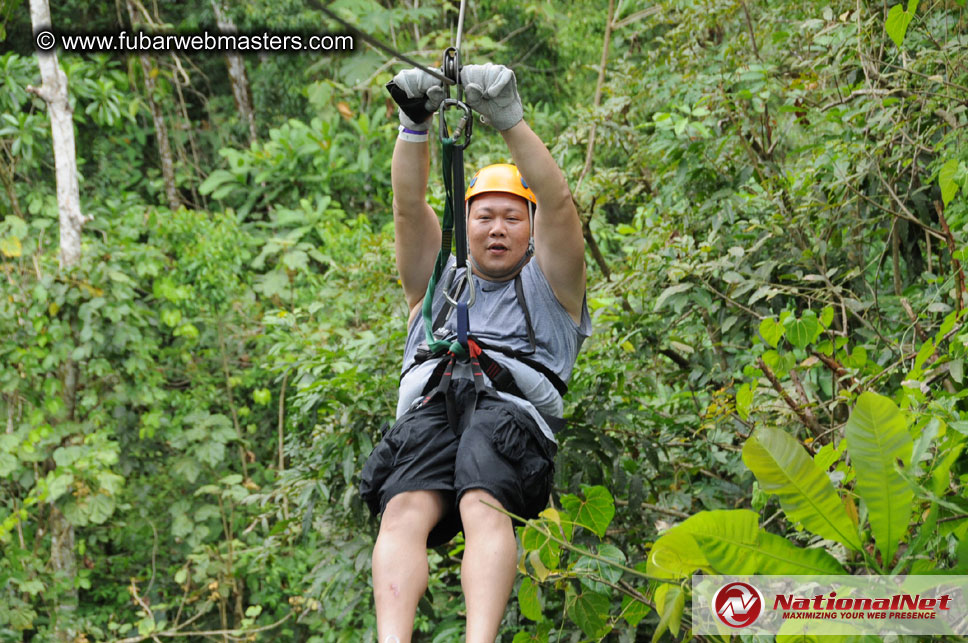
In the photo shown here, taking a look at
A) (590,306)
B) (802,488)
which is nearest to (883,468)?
(802,488)

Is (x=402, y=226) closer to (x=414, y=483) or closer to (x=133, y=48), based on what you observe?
(x=414, y=483)

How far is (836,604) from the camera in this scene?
5.18 ft

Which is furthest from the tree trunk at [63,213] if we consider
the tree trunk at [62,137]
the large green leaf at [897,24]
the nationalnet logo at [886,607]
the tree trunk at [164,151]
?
the nationalnet logo at [886,607]

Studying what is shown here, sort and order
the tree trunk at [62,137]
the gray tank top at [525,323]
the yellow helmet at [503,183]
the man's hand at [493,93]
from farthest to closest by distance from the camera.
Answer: the tree trunk at [62,137] < the yellow helmet at [503,183] < the gray tank top at [525,323] < the man's hand at [493,93]

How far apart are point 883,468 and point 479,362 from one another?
122cm

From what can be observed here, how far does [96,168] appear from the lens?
800 cm

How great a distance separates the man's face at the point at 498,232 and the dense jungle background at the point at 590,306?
72cm

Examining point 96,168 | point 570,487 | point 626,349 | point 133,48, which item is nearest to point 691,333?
point 626,349

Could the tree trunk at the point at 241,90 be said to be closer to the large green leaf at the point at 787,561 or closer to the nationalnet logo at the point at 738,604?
the nationalnet logo at the point at 738,604

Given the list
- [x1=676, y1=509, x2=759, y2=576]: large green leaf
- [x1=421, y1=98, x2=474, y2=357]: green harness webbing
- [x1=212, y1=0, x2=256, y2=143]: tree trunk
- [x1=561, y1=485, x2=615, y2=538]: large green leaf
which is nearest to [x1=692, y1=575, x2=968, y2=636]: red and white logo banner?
[x1=676, y1=509, x2=759, y2=576]: large green leaf

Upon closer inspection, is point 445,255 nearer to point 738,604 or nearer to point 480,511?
point 480,511

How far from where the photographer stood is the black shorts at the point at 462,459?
235 centimetres

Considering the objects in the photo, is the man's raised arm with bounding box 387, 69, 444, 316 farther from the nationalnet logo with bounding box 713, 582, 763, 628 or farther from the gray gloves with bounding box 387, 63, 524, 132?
the nationalnet logo with bounding box 713, 582, 763, 628

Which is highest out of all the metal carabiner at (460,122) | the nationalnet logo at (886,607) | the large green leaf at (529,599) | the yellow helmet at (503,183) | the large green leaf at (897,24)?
the large green leaf at (897,24)
